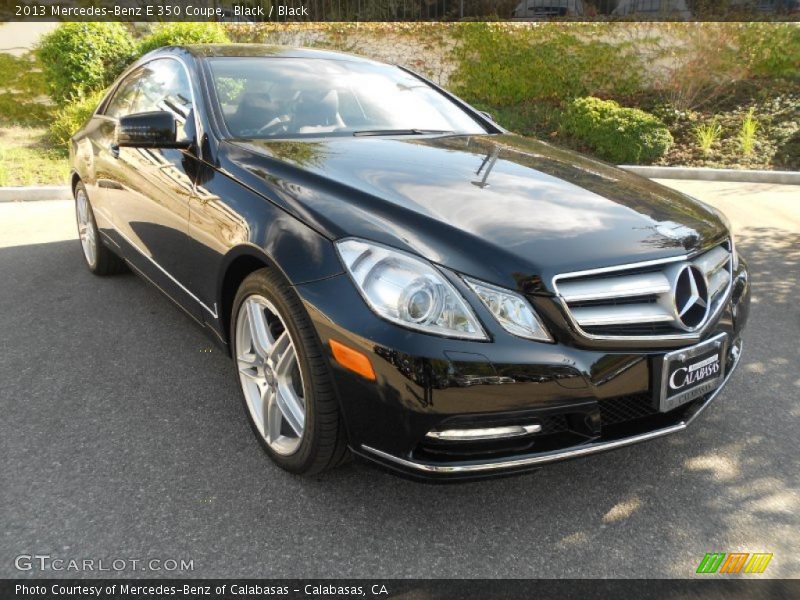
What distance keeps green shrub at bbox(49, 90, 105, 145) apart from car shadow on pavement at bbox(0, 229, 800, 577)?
21.8 ft

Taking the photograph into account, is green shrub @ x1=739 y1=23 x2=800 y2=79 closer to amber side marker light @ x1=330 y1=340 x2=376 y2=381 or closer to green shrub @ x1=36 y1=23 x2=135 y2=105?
green shrub @ x1=36 y1=23 x2=135 y2=105

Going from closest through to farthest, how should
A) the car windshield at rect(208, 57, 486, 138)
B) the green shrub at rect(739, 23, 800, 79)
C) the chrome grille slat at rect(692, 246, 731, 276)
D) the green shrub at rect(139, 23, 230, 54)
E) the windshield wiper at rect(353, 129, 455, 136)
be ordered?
the chrome grille slat at rect(692, 246, 731, 276) < the car windshield at rect(208, 57, 486, 138) < the windshield wiper at rect(353, 129, 455, 136) < the green shrub at rect(139, 23, 230, 54) < the green shrub at rect(739, 23, 800, 79)

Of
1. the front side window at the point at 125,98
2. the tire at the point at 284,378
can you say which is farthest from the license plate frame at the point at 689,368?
the front side window at the point at 125,98

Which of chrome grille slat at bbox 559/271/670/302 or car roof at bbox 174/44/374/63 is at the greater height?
car roof at bbox 174/44/374/63

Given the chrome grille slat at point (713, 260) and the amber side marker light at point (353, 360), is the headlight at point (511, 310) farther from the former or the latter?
the chrome grille slat at point (713, 260)

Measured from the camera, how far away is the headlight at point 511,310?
193 centimetres

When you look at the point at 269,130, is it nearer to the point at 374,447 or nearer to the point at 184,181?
the point at 184,181

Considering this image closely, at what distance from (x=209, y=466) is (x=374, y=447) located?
843 mm

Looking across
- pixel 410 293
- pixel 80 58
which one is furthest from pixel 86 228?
pixel 80 58

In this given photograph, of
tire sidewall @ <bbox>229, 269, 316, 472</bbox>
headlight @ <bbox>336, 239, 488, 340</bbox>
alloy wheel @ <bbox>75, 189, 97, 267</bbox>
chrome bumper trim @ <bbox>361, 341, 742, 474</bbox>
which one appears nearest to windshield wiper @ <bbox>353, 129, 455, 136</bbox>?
tire sidewall @ <bbox>229, 269, 316, 472</bbox>

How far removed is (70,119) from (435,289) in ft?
28.3

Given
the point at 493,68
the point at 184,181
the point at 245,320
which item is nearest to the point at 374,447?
the point at 245,320

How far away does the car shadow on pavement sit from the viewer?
6.84ft

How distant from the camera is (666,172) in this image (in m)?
8.40
